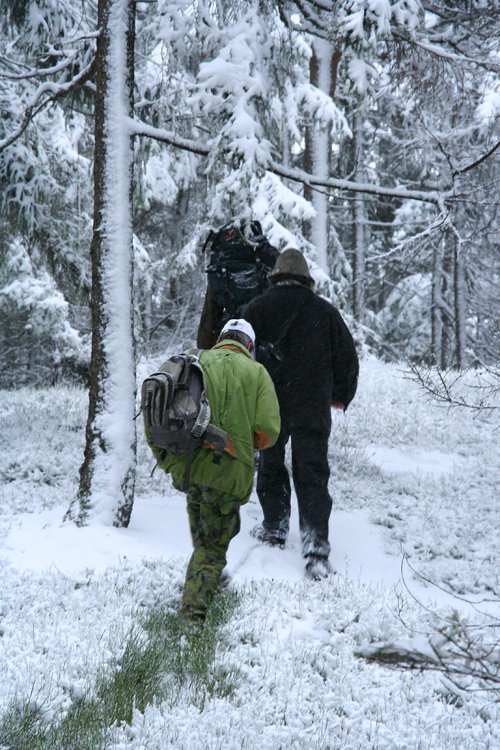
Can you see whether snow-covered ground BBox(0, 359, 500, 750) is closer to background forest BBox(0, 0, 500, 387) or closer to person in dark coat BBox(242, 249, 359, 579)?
person in dark coat BBox(242, 249, 359, 579)

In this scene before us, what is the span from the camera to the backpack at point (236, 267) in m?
7.11

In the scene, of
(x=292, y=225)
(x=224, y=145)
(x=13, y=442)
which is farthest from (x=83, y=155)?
(x=224, y=145)

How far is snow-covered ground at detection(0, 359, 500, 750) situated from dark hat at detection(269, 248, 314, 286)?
2667 millimetres

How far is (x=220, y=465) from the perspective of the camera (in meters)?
4.57

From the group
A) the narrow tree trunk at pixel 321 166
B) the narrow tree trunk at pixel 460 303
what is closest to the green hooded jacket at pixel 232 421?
the narrow tree trunk at pixel 321 166

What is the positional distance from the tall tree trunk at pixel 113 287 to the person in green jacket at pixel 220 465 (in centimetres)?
182

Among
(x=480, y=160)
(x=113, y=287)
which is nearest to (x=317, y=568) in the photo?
(x=113, y=287)

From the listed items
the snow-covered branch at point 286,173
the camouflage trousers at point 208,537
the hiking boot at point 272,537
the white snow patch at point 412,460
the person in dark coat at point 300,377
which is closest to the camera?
the camouflage trousers at point 208,537

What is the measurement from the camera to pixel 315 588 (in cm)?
525

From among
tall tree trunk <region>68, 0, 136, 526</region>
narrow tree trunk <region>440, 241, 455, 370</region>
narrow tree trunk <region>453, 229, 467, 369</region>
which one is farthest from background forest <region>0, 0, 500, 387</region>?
narrow tree trunk <region>440, 241, 455, 370</region>

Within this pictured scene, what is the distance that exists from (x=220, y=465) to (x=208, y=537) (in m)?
0.56

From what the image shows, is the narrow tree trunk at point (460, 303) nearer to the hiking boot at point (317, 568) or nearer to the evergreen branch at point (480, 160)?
the evergreen branch at point (480, 160)

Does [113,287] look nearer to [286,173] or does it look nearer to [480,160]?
[286,173]

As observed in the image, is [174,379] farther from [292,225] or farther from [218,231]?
[292,225]
